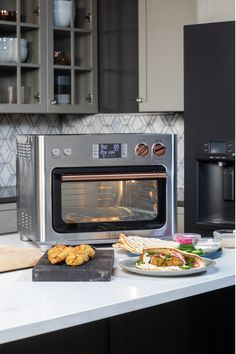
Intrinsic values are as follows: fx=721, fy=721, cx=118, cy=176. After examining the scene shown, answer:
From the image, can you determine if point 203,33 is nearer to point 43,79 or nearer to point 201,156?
point 201,156

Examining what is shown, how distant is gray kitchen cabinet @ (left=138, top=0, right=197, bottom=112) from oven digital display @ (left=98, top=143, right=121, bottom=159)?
5.66 ft

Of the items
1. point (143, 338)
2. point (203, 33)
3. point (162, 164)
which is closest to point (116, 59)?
point (203, 33)

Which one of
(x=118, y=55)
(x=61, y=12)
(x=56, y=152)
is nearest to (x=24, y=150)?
(x=56, y=152)

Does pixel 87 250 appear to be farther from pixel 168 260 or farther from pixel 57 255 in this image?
pixel 168 260

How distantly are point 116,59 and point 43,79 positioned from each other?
0.48 m

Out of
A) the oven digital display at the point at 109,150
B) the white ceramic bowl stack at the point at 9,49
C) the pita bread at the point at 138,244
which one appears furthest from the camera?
the white ceramic bowl stack at the point at 9,49

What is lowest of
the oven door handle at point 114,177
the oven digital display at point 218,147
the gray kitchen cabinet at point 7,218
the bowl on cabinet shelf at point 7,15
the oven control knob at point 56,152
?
the gray kitchen cabinet at point 7,218

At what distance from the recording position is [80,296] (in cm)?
175

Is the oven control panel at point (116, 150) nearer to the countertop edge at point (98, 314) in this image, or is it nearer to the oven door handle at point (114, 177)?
the oven door handle at point (114, 177)

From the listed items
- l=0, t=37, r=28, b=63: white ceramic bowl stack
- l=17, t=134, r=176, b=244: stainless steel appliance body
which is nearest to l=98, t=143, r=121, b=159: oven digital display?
l=17, t=134, r=176, b=244: stainless steel appliance body

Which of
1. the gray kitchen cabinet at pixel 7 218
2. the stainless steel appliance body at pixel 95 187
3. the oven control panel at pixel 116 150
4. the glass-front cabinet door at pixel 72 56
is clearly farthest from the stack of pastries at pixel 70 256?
the glass-front cabinet door at pixel 72 56

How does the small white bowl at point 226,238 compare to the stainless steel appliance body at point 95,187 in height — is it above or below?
below

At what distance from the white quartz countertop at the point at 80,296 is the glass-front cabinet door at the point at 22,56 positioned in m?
2.53

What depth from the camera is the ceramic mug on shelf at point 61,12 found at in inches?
181
